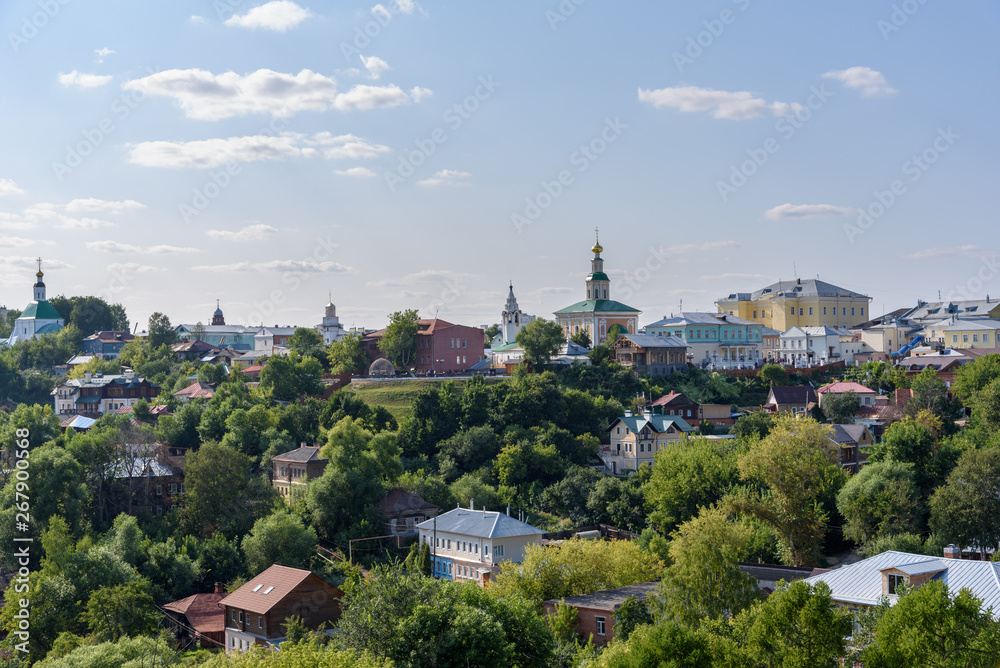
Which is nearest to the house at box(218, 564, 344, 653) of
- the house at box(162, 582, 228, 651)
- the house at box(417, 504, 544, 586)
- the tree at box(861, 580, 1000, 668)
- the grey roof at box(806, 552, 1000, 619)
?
the house at box(162, 582, 228, 651)

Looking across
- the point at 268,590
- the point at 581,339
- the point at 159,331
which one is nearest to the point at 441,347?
the point at 581,339

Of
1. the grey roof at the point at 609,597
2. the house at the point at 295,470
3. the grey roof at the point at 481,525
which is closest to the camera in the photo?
the grey roof at the point at 609,597

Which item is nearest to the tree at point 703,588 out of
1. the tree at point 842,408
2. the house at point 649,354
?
the tree at point 842,408

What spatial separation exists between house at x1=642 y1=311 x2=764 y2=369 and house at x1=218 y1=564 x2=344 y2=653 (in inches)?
1660

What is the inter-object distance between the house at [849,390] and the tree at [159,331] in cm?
5872

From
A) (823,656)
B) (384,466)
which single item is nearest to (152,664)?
(823,656)

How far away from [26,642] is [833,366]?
52.5m

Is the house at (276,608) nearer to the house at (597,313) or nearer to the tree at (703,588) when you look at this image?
the tree at (703,588)

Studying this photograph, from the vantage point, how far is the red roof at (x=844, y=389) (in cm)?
5947

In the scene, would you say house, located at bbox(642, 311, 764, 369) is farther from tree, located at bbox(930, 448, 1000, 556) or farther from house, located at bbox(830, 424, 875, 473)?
tree, located at bbox(930, 448, 1000, 556)

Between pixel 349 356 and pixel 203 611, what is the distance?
33.3 meters

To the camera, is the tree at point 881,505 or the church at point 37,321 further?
the church at point 37,321

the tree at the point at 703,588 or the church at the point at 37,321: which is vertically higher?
the church at the point at 37,321

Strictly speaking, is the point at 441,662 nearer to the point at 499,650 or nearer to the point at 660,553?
the point at 499,650
